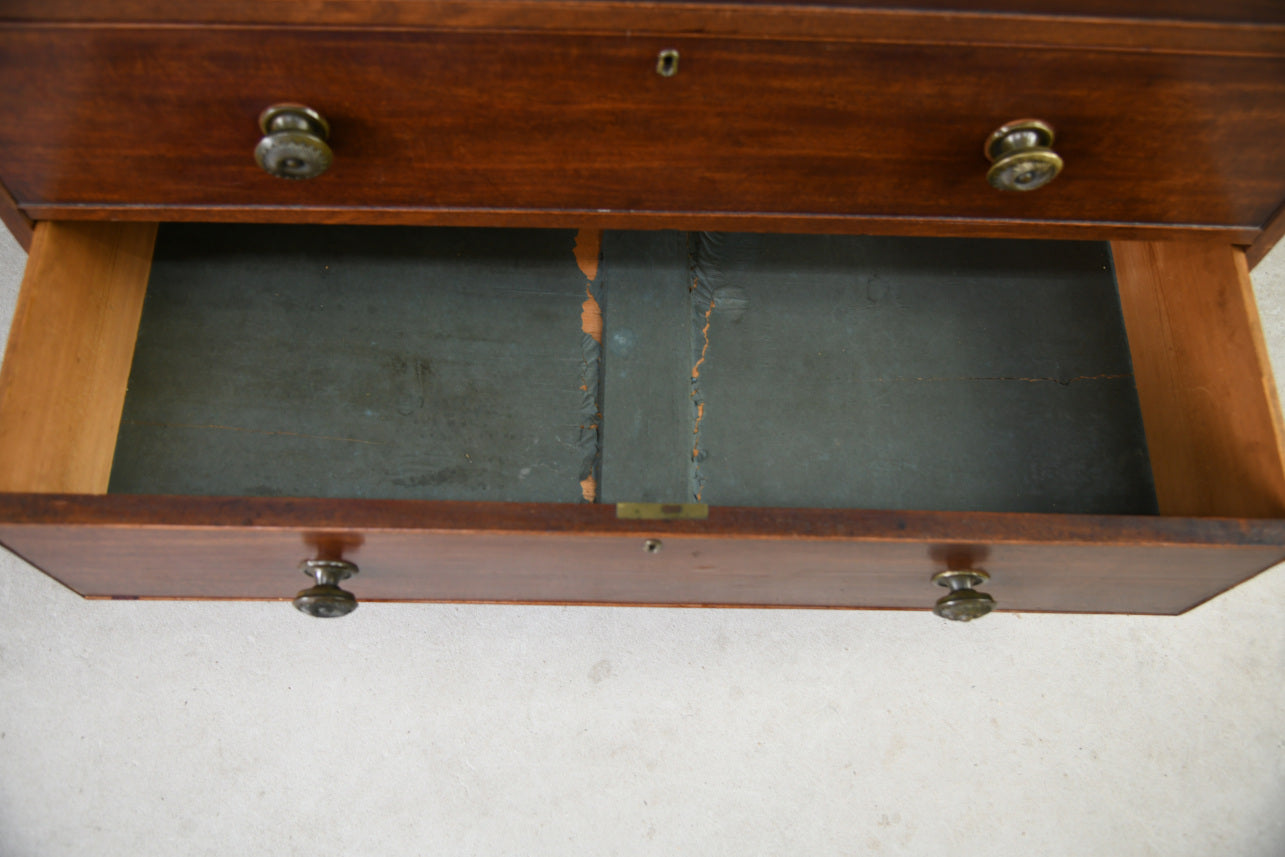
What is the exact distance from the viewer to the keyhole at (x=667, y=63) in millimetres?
631

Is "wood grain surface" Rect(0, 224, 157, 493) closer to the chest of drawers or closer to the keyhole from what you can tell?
the chest of drawers

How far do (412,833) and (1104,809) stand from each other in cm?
74

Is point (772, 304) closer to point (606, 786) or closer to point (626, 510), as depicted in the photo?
point (626, 510)

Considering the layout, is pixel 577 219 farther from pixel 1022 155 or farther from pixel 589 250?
pixel 1022 155

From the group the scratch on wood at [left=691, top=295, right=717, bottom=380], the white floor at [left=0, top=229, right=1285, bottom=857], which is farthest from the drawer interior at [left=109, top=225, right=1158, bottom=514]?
the white floor at [left=0, top=229, right=1285, bottom=857]

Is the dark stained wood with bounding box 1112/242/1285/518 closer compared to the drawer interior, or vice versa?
the dark stained wood with bounding box 1112/242/1285/518

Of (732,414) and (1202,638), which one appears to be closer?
(732,414)

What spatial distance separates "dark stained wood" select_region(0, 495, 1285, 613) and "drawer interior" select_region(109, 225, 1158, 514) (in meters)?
0.11

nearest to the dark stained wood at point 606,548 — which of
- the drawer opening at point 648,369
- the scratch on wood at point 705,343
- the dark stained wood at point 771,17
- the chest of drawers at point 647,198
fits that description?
the chest of drawers at point 647,198

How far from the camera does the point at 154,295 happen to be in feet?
3.13

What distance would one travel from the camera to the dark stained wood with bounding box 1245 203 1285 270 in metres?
0.79

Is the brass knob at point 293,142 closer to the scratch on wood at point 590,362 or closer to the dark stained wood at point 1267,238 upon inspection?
the scratch on wood at point 590,362

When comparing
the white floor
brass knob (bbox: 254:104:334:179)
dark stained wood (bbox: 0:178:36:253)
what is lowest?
the white floor

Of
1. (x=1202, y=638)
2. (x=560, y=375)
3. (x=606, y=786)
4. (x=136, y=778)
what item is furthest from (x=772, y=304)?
(x=136, y=778)
